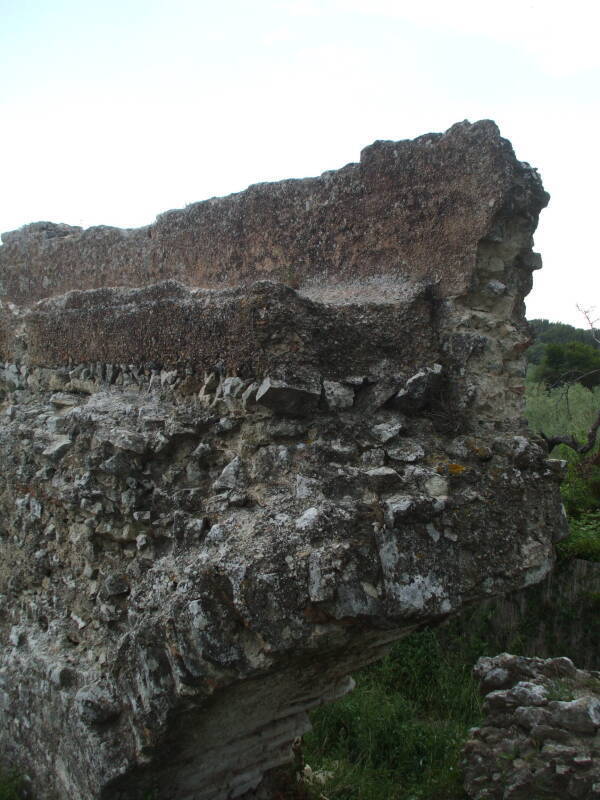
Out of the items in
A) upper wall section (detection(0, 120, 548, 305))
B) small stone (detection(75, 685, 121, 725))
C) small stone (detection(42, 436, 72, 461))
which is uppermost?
upper wall section (detection(0, 120, 548, 305))

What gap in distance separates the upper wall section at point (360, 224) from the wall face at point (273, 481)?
11mm

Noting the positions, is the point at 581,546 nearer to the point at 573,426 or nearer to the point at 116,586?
the point at 116,586

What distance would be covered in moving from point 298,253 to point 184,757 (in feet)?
7.50

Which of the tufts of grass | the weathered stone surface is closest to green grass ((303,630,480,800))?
the weathered stone surface

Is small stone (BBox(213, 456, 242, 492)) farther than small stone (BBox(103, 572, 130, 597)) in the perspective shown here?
No

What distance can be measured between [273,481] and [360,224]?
1.36 metres

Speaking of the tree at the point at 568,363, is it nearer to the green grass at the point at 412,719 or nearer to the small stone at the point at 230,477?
the green grass at the point at 412,719

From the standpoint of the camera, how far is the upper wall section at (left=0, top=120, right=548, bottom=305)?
10.9 ft

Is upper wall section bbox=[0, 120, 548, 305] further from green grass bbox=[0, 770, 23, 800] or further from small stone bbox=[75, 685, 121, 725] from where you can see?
green grass bbox=[0, 770, 23, 800]

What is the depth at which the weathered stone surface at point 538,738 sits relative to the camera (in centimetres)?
356

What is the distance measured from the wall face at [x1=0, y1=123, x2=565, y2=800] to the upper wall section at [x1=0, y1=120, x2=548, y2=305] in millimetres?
11

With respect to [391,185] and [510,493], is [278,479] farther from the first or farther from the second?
[391,185]

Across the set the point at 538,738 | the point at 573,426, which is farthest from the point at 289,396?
the point at 573,426

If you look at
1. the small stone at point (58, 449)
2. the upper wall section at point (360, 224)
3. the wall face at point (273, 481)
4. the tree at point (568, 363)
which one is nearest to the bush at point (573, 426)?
the tree at point (568, 363)
